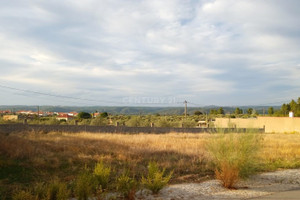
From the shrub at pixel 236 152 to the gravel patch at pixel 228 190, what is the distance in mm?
416

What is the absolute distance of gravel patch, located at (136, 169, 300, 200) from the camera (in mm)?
8383

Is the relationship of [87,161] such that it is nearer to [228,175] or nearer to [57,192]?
[57,192]

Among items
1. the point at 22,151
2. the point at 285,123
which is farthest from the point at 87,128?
the point at 285,123

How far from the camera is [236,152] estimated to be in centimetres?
999

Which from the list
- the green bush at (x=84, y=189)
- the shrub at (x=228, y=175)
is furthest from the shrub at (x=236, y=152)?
the green bush at (x=84, y=189)

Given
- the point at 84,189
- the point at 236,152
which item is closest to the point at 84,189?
the point at 84,189

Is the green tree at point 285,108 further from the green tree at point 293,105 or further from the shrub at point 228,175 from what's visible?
the shrub at point 228,175

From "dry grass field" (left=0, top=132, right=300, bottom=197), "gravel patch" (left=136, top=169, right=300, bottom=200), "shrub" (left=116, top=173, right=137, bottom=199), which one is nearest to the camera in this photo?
"shrub" (left=116, top=173, right=137, bottom=199)

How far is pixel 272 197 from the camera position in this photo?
8.20 m

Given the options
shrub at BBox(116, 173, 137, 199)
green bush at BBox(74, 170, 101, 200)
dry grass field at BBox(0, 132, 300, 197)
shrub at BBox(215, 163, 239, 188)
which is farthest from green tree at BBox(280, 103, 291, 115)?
green bush at BBox(74, 170, 101, 200)

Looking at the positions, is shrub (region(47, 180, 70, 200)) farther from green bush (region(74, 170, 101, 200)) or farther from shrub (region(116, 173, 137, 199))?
shrub (region(116, 173, 137, 199))

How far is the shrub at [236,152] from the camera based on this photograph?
9.81 meters

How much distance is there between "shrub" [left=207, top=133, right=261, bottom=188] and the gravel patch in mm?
416

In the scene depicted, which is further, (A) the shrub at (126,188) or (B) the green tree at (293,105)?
(B) the green tree at (293,105)
